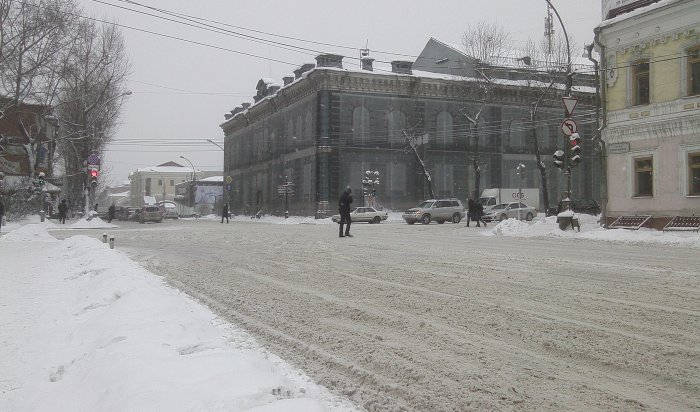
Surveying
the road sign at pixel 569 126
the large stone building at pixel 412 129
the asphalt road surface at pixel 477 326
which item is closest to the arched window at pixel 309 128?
the large stone building at pixel 412 129

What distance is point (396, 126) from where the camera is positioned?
1993 inches

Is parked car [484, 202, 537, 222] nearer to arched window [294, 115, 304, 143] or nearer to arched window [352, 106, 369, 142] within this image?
arched window [352, 106, 369, 142]

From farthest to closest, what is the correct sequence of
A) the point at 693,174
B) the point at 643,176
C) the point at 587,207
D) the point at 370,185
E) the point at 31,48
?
the point at 370,185, the point at 587,207, the point at 31,48, the point at 643,176, the point at 693,174

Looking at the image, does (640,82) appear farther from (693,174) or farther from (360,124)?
(360,124)

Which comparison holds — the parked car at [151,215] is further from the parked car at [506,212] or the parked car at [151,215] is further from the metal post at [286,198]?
the parked car at [506,212]

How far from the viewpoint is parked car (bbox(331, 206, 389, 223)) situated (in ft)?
141

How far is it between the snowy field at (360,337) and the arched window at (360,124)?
38.7m

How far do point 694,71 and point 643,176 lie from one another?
170 inches

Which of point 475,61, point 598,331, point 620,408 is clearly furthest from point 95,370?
point 475,61

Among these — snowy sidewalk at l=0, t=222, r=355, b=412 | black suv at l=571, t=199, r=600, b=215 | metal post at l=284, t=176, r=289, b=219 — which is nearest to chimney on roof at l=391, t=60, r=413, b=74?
metal post at l=284, t=176, r=289, b=219

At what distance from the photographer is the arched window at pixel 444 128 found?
51.8m

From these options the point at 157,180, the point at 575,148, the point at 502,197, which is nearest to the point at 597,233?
the point at 575,148

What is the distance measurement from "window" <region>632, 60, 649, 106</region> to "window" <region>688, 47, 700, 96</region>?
171 cm

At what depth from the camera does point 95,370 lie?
4.15m
